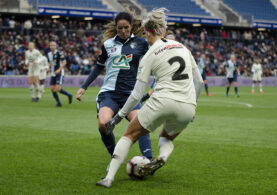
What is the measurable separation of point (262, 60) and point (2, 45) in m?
28.4

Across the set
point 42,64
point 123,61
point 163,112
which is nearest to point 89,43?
point 42,64

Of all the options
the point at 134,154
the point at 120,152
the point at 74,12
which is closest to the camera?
the point at 120,152

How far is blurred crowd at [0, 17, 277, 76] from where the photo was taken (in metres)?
33.6

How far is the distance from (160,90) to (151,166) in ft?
3.14

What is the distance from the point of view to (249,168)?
21.7ft

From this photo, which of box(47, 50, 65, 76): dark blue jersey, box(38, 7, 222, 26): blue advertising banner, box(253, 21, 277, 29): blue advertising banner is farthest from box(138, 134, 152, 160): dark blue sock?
box(253, 21, 277, 29): blue advertising banner

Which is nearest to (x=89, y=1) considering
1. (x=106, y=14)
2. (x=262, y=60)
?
(x=106, y=14)

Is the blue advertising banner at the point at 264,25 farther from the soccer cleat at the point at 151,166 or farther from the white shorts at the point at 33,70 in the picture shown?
the soccer cleat at the point at 151,166

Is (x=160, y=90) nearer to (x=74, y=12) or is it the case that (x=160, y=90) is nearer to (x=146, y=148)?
(x=146, y=148)

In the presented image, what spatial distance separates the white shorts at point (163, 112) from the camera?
5.02m

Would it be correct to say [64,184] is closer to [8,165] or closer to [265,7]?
[8,165]

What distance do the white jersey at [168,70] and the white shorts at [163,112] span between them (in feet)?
0.20

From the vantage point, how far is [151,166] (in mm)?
5445

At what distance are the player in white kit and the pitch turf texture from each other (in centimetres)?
71
